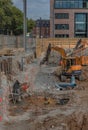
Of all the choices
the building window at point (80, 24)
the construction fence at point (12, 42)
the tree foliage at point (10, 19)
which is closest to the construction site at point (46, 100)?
the construction fence at point (12, 42)

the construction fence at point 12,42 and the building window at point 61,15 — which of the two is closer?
the construction fence at point 12,42

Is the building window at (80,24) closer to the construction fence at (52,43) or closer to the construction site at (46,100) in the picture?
the construction fence at (52,43)

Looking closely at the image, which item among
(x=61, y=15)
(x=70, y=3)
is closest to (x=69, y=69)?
(x=61, y=15)

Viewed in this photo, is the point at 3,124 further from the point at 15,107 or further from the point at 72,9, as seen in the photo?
the point at 72,9

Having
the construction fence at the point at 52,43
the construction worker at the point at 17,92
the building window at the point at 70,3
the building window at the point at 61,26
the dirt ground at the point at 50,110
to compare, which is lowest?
the dirt ground at the point at 50,110

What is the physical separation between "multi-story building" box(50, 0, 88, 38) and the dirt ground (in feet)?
208

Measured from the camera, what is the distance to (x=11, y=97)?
1822cm

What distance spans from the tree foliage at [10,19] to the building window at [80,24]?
12.8 metres

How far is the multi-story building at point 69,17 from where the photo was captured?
281 feet

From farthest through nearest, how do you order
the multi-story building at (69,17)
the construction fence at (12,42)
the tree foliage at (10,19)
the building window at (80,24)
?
1. the building window at (80,24)
2. the multi-story building at (69,17)
3. the tree foliage at (10,19)
4. the construction fence at (12,42)

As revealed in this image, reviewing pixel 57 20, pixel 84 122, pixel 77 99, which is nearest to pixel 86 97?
pixel 77 99

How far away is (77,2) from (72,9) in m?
2.46

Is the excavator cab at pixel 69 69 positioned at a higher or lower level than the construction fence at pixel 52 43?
lower

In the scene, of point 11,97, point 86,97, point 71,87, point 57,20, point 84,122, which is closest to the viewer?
point 84,122
